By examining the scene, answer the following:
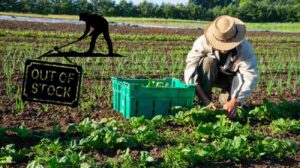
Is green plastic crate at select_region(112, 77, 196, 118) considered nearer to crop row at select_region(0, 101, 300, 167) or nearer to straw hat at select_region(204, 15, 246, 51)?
crop row at select_region(0, 101, 300, 167)

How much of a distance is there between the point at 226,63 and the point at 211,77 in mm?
234

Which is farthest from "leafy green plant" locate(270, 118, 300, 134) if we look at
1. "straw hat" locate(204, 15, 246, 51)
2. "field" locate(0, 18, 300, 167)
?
"straw hat" locate(204, 15, 246, 51)

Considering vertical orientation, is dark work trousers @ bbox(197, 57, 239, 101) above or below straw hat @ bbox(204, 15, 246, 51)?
below

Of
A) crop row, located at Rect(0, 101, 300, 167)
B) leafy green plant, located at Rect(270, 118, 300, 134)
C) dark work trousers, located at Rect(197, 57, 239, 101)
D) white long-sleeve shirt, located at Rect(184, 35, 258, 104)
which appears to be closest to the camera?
crop row, located at Rect(0, 101, 300, 167)

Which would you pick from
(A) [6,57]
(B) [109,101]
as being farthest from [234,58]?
(A) [6,57]

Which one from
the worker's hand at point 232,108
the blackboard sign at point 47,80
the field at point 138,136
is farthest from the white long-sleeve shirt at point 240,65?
the blackboard sign at point 47,80

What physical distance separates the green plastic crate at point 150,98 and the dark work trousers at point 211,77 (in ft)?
1.28

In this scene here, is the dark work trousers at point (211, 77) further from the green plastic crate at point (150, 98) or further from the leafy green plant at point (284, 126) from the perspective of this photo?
the leafy green plant at point (284, 126)

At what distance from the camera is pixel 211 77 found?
5395mm

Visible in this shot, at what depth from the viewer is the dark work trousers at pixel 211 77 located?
5.31 metres

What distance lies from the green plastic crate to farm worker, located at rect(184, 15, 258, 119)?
0.35 meters

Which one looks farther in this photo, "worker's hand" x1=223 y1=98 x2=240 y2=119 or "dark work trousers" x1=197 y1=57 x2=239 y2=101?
"dark work trousers" x1=197 y1=57 x2=239 y2=101

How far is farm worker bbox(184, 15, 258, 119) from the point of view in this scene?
5.00 m

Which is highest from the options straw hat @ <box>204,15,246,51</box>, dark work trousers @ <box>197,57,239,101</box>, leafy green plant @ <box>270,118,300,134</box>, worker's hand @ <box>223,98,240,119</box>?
straw hat @ <box>204,15,246,51</box>
